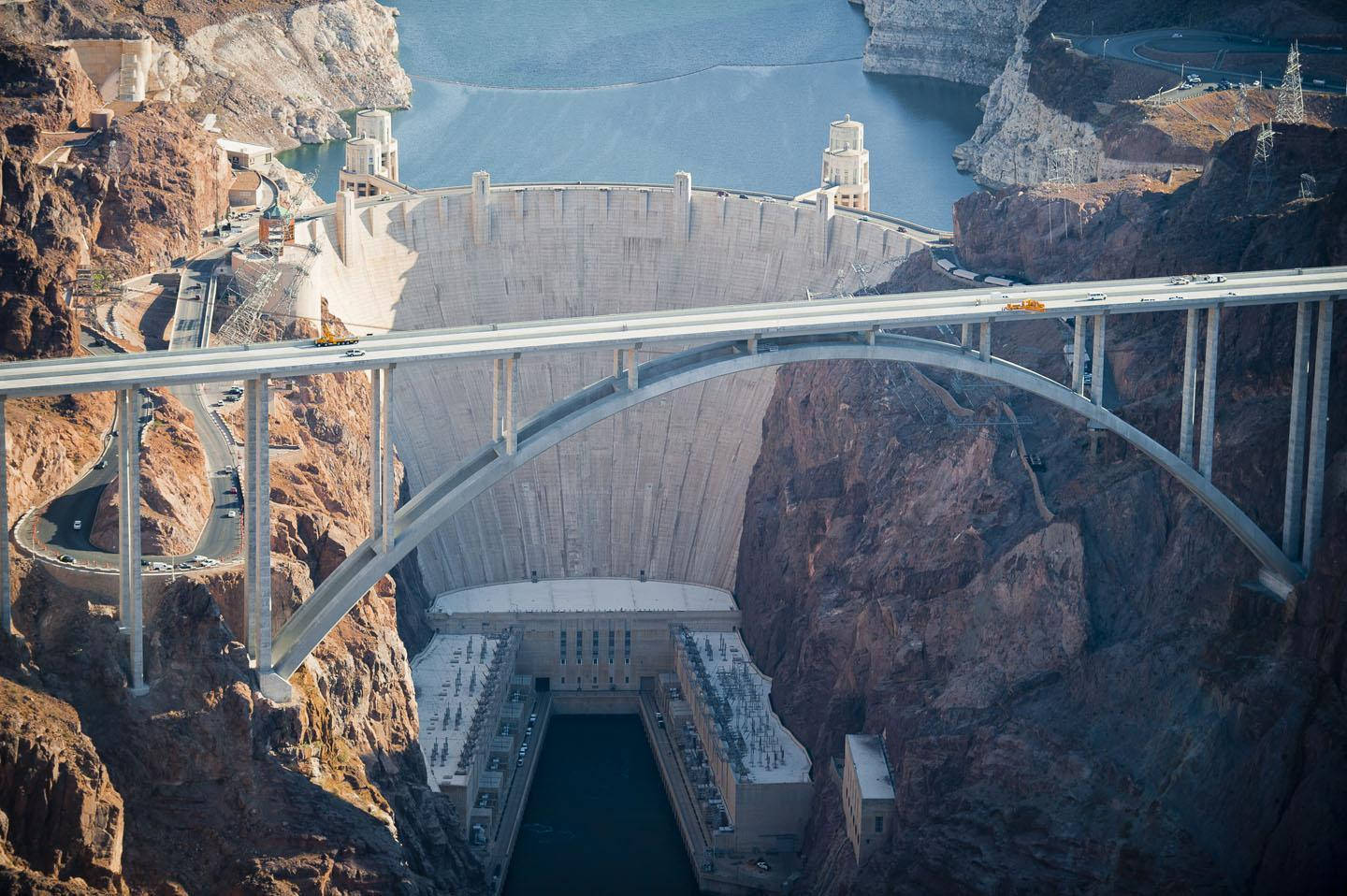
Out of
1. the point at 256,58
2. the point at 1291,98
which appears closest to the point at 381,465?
the point at 1291,98

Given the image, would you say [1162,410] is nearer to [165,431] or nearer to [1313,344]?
[1313,344]

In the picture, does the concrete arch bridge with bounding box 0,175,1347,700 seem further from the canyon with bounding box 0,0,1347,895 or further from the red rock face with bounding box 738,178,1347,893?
the red rock face with bounding box 738,178,1347,893

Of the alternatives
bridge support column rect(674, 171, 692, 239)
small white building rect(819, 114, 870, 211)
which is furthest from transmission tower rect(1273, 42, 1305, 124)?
bridge support column rect(674, 171, 692, 239)

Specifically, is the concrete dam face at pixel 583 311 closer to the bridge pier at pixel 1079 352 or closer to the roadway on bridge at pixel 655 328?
the roadway on bridge at pixel 655 328

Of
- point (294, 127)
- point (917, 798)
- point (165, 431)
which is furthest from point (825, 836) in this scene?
point (294, 127)

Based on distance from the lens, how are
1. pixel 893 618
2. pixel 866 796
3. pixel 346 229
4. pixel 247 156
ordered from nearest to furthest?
A: pixel 866 796
pixel 893 618
pixel 346 229
pixel 247 156

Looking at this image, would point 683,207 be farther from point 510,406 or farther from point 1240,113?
point 510,406
